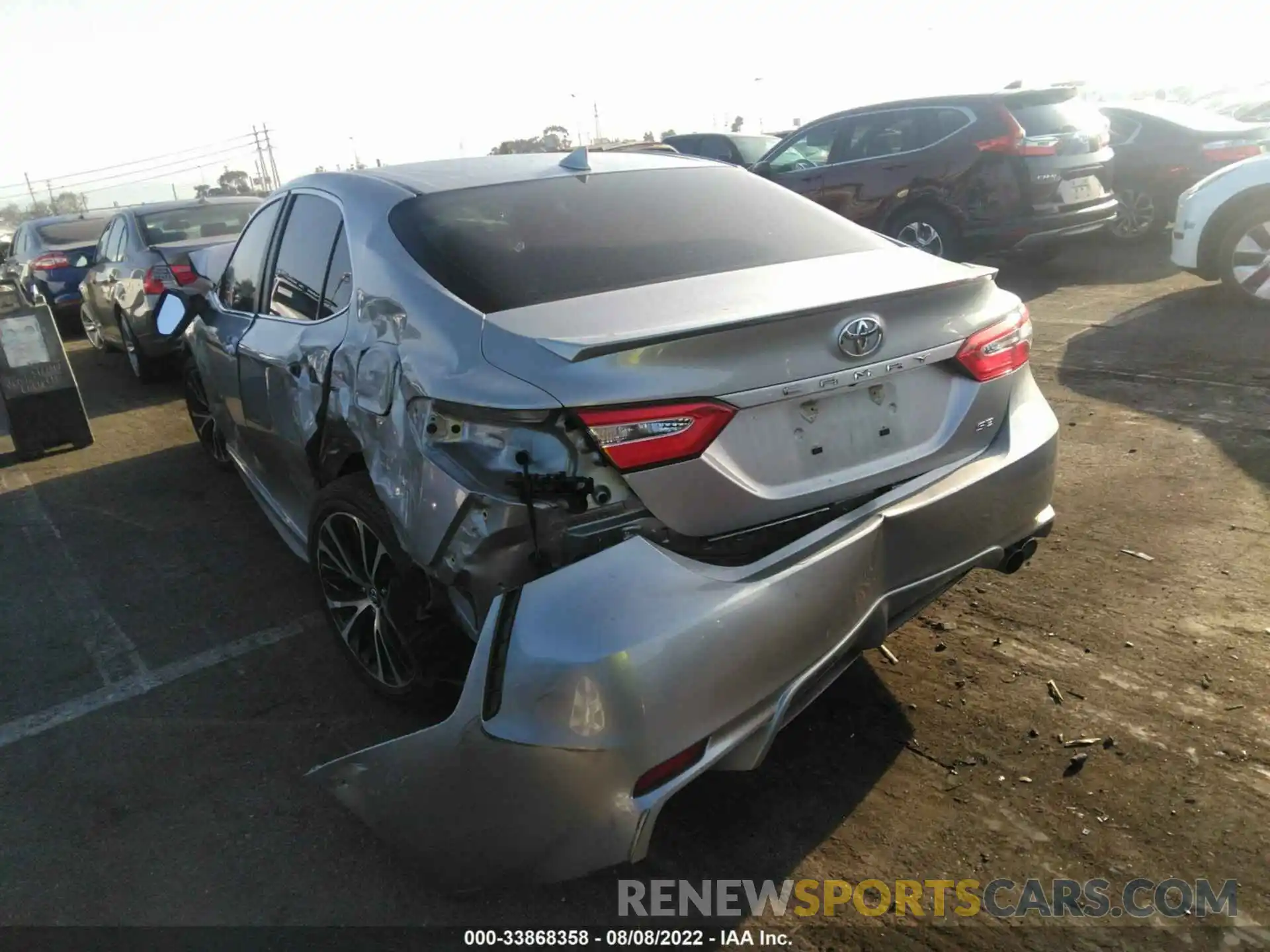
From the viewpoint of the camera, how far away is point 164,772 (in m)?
3.09

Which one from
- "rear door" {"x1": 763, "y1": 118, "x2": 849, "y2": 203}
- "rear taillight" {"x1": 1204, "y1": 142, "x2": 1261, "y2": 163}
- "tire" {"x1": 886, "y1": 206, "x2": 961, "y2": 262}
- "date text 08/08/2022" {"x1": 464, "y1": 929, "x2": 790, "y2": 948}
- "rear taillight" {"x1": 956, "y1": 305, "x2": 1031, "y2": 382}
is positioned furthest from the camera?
"rear door" {"x1": 763, "y1": 118, "x2": 849, "y2": 203}

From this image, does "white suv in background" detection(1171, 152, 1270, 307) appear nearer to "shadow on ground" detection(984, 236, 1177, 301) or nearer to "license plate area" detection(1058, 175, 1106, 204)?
"license plate area" detection(1058, 175, 1106, 204)

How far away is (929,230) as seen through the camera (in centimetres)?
950

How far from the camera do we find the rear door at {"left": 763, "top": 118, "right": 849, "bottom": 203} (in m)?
10.3

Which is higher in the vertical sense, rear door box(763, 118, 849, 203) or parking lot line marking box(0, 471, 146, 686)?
rear door box(763, 118, 849, 203)

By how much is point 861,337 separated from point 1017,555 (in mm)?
919

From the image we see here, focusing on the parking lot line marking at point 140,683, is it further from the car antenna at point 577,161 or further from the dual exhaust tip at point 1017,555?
the dual exhaust tip at point 1017,555

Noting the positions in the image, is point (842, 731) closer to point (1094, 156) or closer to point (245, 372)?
point (245, 372)

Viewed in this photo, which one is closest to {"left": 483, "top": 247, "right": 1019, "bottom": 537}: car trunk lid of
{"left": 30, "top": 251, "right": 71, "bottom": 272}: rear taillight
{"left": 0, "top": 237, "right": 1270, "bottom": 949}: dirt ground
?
{"left": 0, "top": 237, "right": 1270, "bottom": 949}: dirt ground

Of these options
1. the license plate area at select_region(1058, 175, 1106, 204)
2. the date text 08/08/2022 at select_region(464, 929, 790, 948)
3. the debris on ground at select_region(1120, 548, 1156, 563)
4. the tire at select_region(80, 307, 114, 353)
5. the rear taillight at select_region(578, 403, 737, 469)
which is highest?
the rear taillight at select_region(578, 403, 737, 469)

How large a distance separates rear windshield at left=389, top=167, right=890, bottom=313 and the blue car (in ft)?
32.2

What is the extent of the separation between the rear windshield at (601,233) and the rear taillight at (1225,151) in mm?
8930

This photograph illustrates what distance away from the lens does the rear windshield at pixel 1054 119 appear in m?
9.03

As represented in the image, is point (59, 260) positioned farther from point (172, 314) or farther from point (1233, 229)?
point (1233, 229)
